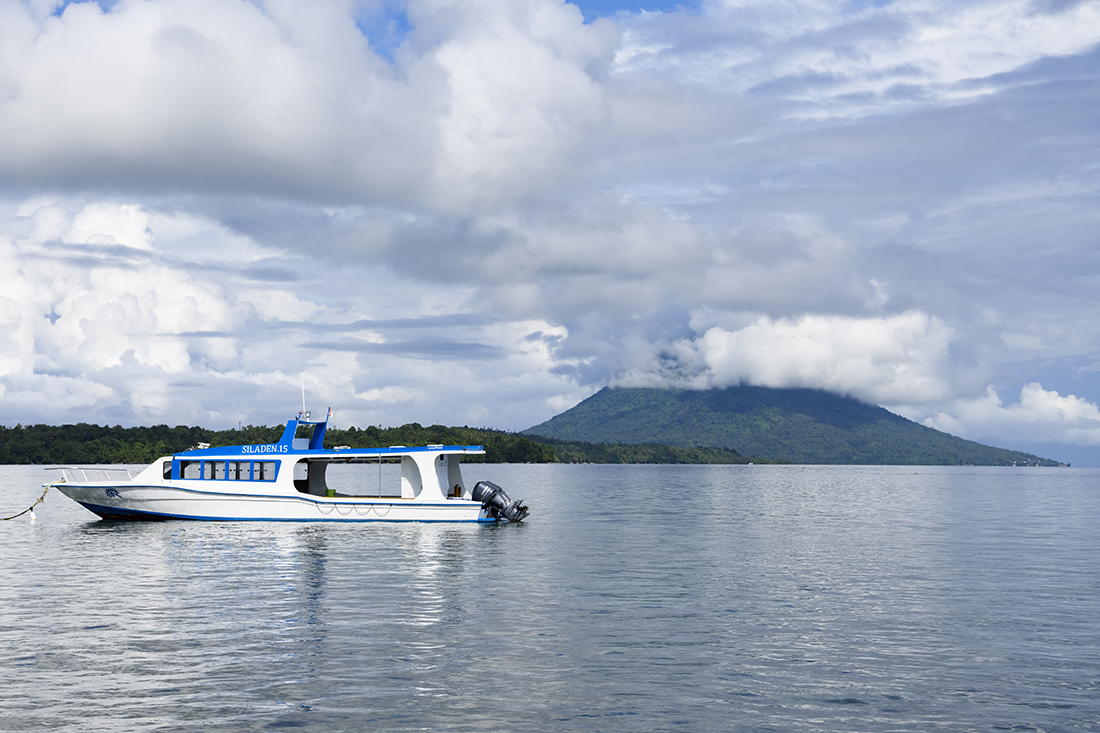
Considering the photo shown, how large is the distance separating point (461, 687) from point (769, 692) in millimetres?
6318

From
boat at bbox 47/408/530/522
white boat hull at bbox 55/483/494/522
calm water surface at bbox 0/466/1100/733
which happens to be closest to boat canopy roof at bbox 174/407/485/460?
boat at bbox 47/408/530/522

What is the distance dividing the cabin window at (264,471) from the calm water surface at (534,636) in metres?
7.34

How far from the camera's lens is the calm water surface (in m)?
16.8

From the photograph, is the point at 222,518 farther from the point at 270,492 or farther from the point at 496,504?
the point at 496,504

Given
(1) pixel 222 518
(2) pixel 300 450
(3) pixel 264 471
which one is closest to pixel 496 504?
(2) pixel 300 450

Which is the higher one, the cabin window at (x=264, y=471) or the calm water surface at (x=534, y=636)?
the cabin window at (x=264, y=471)

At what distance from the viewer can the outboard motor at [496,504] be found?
5306 cm

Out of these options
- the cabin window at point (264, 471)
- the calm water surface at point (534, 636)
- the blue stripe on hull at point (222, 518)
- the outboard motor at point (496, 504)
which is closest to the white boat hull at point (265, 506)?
the blue stripe on hull at point (222, 518)

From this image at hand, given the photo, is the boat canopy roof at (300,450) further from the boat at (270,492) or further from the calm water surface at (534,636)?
the calm water surface at (534,636)

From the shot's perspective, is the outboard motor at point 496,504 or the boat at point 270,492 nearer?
the boat at point 270,492

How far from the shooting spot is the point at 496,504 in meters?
53.1

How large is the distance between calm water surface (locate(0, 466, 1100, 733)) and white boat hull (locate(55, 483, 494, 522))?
5.35 metres

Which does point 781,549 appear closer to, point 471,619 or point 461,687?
point 471,619

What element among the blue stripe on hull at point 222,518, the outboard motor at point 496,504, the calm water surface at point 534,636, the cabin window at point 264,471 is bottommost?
the calm water surface at point 534,636
